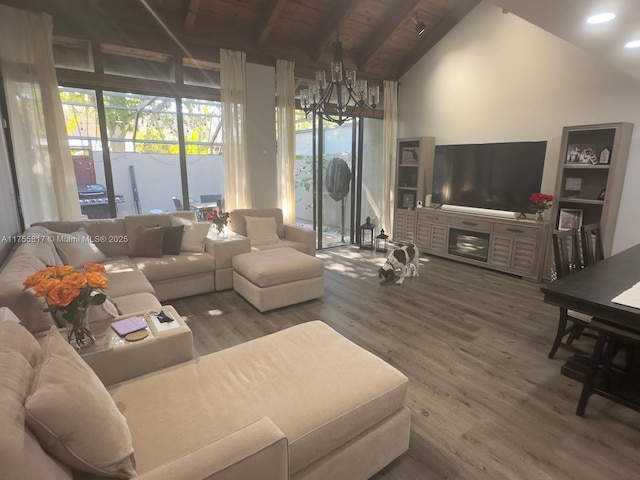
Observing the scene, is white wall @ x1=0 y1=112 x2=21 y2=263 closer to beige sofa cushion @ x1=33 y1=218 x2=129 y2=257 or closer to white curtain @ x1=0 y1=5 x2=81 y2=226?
white curtain @ x1=0 y1=5 x2=81 y2=226

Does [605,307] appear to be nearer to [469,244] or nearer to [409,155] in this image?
[469,244]

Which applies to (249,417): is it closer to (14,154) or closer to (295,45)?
(14,154)

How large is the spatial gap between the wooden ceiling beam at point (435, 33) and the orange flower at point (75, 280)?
5840 mm

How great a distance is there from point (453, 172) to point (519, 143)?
972 millimetres

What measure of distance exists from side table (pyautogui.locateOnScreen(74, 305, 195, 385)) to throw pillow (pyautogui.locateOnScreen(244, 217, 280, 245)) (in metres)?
2.55

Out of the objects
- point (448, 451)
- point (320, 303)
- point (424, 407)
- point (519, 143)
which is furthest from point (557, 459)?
point (519, 143)

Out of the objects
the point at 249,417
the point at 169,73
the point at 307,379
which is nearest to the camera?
the point at 249,417

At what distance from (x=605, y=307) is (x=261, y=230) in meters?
3.57

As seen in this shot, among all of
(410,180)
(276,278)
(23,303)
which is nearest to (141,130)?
(276,278)

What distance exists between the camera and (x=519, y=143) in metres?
4.59

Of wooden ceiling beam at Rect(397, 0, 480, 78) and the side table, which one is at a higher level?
wooden ceiling beam at Rect(397, 0, 480, 78)

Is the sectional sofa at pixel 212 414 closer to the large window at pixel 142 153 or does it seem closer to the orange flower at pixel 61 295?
the orange flower at pixel 61 295

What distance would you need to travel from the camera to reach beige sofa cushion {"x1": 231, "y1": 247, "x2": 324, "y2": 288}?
3.43m

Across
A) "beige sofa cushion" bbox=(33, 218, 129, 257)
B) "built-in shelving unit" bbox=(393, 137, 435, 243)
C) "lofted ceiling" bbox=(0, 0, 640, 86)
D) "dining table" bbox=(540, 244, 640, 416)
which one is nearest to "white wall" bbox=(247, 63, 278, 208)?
"lofted ceiling" bbox=(0, 0, 640, 86)
